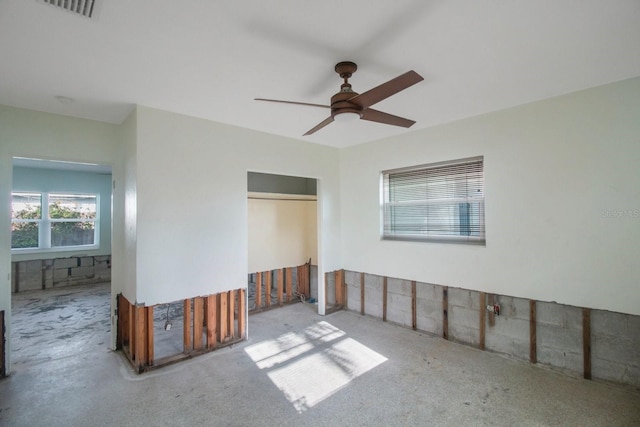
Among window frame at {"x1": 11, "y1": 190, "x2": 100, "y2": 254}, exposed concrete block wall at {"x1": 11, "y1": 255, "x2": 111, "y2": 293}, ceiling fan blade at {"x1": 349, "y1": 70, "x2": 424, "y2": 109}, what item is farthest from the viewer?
window frame at {"x1": 11, "y1": 190, "x2": 100, "y2": 254}

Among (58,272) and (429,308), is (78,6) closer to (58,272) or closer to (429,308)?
(429,308)

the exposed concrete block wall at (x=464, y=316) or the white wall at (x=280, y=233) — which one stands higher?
the white wall at (x=280, y=233)

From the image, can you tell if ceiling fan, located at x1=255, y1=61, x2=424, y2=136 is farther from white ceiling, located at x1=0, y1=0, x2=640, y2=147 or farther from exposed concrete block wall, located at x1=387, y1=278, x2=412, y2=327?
exposed concrete block wall, located at x1=387, y1=278, x2=412, y2=327

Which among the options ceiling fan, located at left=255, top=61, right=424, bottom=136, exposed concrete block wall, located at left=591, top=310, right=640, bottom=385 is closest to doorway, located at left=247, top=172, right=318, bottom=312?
ceiling fan, located at left=255, top=61, right=424, bottom=136

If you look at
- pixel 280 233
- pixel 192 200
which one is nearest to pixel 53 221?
pixel 280 233

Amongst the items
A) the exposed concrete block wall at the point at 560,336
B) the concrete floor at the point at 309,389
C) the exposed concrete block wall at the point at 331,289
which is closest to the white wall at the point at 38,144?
the concrete floor at the point at 309,389

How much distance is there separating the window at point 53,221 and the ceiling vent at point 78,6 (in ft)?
23.2

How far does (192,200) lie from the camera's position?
326 centimetres

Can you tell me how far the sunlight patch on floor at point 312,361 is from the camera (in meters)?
2.57

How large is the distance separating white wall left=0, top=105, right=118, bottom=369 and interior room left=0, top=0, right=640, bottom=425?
2 centimetres

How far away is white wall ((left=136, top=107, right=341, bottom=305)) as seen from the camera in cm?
296

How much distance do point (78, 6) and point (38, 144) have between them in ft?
7.25

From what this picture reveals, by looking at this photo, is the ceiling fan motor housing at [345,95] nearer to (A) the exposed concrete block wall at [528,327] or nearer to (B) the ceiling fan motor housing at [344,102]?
(B) the ceiling fan motor housing at [344,102]

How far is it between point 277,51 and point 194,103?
52.6 inches
